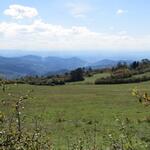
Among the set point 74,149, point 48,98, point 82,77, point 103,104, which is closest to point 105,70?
point 82,77

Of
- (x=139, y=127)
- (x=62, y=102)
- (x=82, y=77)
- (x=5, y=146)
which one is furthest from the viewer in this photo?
(x=82, y=77)

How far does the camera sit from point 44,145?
7.12m

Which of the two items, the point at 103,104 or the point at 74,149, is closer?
the point at 74,149

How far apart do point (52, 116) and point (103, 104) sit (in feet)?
23.5

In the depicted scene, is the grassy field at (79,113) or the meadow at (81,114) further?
the grassy field at (79,113)

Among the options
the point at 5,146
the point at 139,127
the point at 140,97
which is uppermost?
the point at 140,97

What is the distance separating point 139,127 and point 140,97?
51.4 ft

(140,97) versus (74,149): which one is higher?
(140,97)

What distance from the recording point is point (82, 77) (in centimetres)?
6275

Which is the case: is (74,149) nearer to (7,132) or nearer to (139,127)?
(7,132)

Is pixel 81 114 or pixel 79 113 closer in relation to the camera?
pixel 81 114

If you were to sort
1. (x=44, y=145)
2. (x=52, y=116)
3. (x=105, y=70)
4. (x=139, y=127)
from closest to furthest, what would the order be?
(x=44, y=145) < (x=139, y=127) < (x=52, y=116) < (x=105, y=70)

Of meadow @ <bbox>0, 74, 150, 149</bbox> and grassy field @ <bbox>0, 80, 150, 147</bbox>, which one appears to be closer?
meadow @ <bbox>0, 74, 150, 149</bbox>

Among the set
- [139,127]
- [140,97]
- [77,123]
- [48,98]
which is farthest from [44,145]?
[48,98]
